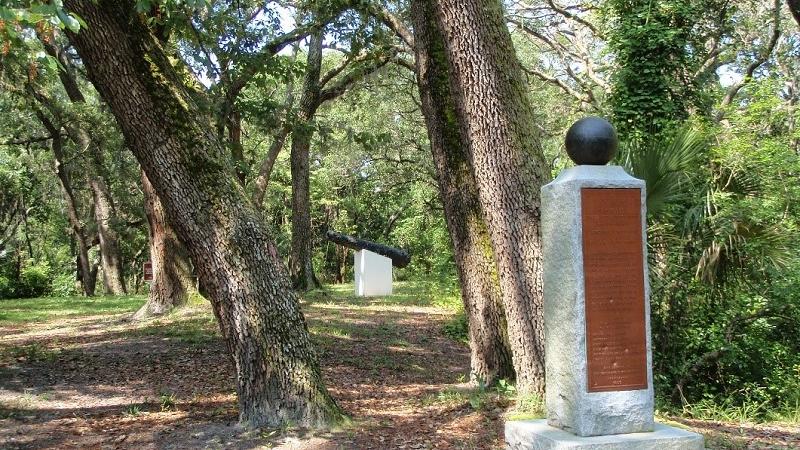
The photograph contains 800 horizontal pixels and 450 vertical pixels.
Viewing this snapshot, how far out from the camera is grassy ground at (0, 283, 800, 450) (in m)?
6.79

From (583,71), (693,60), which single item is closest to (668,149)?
(693,60)

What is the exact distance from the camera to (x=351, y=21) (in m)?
14.3

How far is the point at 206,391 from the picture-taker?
894 centimetres

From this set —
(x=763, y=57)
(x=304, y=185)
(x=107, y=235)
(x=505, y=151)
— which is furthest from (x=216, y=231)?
(x=107, y=235)

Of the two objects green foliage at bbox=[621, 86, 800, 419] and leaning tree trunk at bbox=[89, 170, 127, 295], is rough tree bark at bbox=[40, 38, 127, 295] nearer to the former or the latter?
leaning tree trunk at bbox=[89, 170, 127, 295]

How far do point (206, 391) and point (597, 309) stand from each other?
5.79 meters

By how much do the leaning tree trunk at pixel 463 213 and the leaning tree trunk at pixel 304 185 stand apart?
8431mm

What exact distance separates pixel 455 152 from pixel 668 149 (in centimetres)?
247

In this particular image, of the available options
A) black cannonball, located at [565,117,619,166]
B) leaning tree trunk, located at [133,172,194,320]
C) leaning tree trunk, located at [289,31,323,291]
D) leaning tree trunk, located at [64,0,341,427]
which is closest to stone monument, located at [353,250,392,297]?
leaning tree trunk, located at [289,31,323,291]

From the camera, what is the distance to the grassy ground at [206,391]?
6785mm

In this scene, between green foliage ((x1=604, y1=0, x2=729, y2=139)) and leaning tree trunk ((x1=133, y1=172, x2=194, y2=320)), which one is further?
leaning tree trunk ((x1=133, y1=172, x2=194, y2=320))

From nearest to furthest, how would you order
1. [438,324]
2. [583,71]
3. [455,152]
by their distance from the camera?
[455,152] < [438,324] < [583,71]

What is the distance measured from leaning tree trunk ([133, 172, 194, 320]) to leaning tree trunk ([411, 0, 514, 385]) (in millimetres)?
7767

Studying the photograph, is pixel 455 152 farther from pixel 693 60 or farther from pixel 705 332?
pixel 693 60
